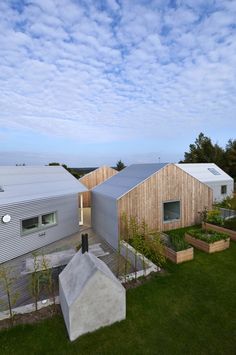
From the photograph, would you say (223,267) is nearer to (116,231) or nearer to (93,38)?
(116,231)

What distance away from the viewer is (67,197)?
38.3 feet

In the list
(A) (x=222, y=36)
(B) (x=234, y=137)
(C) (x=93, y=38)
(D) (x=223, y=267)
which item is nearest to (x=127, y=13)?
(C) (x=93, y=38)

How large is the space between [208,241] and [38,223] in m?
7.80

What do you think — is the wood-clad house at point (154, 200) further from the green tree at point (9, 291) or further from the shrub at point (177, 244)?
the green tree at point (9, 291)

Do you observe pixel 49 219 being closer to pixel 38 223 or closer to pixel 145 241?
pixel 38 223

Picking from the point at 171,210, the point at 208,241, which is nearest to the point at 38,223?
the point at 171,210

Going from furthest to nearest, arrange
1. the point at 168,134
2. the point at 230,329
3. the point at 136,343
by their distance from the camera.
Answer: the point at 168,134, the point at 230,329, the point at 136,343

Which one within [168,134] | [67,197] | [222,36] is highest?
[222,36]

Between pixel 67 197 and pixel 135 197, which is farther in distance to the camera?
pixel 67 197

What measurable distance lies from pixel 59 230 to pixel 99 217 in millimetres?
2278

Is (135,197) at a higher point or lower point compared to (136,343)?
higher

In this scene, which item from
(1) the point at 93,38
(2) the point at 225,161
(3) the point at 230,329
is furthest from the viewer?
(2) the point at 225,161

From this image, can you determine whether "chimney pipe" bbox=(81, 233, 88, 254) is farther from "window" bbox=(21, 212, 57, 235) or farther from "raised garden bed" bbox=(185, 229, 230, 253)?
"raised garden bed" bbox=(185, 229, 230, 253)

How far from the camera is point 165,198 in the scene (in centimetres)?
1034
